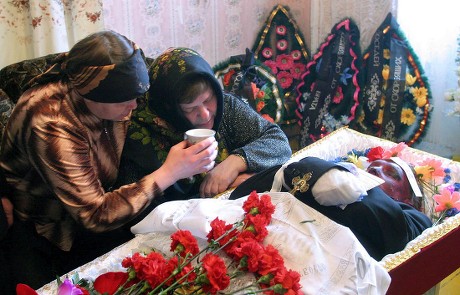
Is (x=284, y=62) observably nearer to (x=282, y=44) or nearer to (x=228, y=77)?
(x=282, y=44)

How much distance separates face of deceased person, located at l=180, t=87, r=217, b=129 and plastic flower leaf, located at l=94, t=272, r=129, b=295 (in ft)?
2.44

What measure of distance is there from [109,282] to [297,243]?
0.46 m

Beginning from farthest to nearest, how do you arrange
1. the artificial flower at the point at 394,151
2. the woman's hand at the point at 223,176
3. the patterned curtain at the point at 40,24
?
the patterned curtain at the point at 40,24
the artificial flower at the point at 394,151
the woman's hand at the point at 223,176

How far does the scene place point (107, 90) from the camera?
145 cm

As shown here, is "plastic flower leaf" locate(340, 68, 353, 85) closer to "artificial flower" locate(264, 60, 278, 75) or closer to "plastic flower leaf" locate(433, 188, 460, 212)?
"artificial flower" locate(264, 60, 278, 75)

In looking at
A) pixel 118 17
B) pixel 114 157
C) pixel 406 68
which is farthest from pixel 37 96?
pixel 406 68

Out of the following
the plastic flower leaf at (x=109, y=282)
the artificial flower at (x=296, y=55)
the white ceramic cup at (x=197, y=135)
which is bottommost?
the plastic flower leaf at (x=109, y=282)

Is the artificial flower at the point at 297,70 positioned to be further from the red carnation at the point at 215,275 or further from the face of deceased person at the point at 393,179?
the red carnation at the point at 215,275

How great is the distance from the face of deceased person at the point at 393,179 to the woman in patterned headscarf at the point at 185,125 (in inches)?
13.8

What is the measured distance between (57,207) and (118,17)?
5.16 ft

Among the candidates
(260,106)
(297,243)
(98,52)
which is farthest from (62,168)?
(260,106)

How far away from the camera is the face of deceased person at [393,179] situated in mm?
1765

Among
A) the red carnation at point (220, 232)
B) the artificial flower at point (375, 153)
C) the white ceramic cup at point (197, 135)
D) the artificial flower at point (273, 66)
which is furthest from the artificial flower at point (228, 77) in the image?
the red carnation at point (220, 232)

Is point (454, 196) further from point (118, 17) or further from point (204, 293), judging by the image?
point (118, 17)
